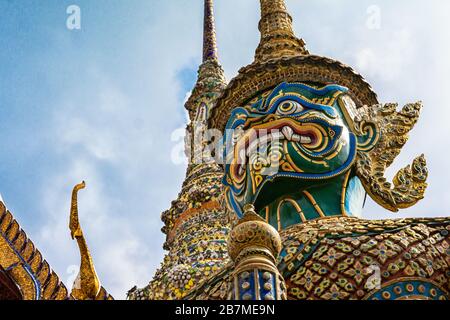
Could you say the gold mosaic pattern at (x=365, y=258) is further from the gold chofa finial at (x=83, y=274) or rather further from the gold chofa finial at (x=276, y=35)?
the gold chofa finial at (x=276, y=35)

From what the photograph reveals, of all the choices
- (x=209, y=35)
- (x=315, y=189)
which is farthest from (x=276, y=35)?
(x=209, y=35)

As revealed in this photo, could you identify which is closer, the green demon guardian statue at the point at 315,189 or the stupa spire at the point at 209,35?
the green demon guardian statue at the point at 315,189

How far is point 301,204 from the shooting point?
496cm

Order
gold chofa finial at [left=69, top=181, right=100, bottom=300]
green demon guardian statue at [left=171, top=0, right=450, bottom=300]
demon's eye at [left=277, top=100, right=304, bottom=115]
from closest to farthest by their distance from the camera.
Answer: green demon guardian statue at [left=171, top=0, right=450, bottom=300], gold chofa finial at [left=69, top=181, right=100, bottom=300], demon's eye at [left=277, top=100, right=304, bottom=115]

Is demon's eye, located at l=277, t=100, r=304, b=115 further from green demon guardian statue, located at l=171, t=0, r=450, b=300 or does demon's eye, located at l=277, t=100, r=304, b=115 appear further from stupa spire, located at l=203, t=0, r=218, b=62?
stupa spire, located at l=203, t=0, r=218, b=62

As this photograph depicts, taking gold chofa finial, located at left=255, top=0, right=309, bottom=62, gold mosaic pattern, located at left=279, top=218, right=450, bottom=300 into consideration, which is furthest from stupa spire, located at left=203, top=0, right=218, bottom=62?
gold mosaic pattern, located at left=279, top=218, right=450, bottom=300

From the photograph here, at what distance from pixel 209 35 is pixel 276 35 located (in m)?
5.65

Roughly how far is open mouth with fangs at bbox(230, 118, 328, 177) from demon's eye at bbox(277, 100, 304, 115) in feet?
0.32

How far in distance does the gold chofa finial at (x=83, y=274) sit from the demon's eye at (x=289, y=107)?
163 cm

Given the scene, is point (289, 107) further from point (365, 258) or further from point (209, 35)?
point (209, 35)

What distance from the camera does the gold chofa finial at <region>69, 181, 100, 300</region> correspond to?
4395mm

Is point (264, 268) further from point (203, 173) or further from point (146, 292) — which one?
point (203, 173)

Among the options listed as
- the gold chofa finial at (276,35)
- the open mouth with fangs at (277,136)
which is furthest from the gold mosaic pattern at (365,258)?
the gold chofa finial at (276,35)

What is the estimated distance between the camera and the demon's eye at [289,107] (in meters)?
5.13
